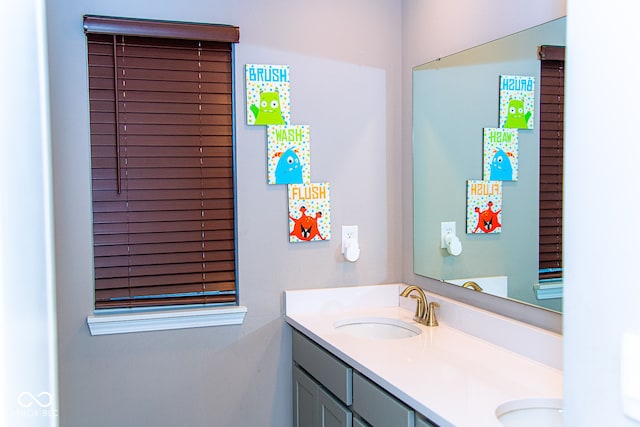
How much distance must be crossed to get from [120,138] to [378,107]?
114 centimetres

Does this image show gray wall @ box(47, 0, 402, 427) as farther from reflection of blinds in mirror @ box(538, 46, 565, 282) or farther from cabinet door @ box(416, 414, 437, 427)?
cabinet door @ box(416, 414, 437, 427)

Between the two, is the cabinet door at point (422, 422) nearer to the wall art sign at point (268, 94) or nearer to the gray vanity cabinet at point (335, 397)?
the gray vanity cabinet at point (335, 397)

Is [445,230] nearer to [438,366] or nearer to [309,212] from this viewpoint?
[309,212]

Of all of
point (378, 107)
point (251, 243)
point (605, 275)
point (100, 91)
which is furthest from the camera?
point (378, 107)

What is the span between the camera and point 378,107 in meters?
2.73

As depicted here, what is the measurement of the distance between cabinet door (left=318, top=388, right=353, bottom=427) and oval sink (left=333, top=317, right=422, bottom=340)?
0.34 meters

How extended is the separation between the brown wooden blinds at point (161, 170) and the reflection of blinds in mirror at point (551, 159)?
127 centimetres

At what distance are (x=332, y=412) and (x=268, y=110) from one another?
1.25m

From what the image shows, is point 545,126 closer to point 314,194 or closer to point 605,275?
point 314,194

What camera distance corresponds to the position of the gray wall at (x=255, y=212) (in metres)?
2.32

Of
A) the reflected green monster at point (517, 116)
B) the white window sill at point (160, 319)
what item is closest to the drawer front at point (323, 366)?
the white window sill at point (160, 319)

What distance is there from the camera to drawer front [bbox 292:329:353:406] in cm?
200

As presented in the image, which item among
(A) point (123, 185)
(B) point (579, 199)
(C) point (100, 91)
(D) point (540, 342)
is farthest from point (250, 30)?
(B) point (579, 199)

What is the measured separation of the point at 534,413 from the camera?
1.56m
